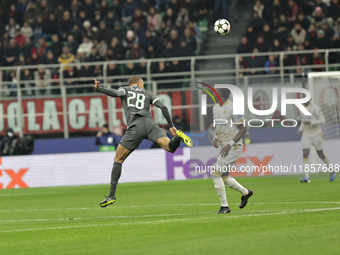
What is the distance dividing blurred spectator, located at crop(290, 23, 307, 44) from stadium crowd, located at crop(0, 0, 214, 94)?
366 centimetres

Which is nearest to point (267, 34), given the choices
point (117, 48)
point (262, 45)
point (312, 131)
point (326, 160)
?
point (262, 45)

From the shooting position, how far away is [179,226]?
7.84 metres

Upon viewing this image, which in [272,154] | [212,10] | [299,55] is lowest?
[272,154]

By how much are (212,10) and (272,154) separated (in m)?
8.86

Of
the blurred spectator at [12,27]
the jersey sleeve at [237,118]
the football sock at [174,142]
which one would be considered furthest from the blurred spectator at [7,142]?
the jersey sleeve at [237,118]

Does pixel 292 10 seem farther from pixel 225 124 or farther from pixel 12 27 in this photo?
pixel 225 124

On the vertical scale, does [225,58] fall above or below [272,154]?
Result: above

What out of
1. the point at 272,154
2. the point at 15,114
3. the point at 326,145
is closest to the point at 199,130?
the point at 272,154

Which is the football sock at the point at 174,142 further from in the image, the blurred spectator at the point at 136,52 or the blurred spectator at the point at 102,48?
the blurred spectator at the point at 102,48

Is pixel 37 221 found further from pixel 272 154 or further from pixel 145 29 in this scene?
pixel 145 29

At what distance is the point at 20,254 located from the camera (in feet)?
20.8

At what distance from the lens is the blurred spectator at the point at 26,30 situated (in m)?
26.1

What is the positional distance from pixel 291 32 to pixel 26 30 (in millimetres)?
11149

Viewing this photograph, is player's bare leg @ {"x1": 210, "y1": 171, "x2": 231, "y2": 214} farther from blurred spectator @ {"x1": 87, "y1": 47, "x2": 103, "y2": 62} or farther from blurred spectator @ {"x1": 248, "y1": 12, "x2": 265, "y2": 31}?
blurred spectator @ {"x1": 87, "y1": 47, "x2": 103, "y2": 62}
